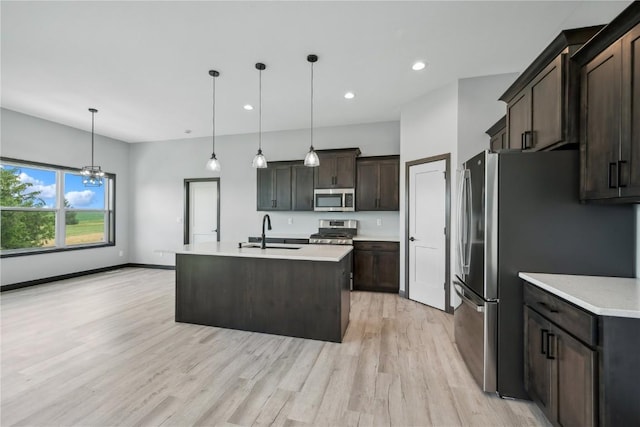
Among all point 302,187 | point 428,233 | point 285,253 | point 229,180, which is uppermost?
point 229,180

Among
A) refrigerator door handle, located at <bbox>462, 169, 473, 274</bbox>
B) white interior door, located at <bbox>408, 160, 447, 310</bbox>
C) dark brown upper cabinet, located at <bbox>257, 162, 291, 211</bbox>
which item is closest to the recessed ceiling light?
white interior door, located at <bbox>408, 160, 447, 310</bbox>

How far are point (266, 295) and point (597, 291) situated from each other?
2.63 m

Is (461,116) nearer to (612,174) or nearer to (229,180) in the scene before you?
(612,174)

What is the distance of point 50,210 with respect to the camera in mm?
5109

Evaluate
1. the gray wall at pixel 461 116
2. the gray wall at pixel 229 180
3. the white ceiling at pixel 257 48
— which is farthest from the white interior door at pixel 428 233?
the white ceiling at pixel 257 48

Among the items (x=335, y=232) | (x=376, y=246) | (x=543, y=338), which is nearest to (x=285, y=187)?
(x=335, y=232)

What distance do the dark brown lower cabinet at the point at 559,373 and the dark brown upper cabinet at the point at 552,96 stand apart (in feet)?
4.14

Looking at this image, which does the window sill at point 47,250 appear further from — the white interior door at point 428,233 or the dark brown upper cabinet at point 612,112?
the dark brown upper cabinet at point 612,112

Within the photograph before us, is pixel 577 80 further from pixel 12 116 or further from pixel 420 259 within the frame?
pixel 12 116

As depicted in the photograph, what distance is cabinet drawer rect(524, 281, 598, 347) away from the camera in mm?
1306

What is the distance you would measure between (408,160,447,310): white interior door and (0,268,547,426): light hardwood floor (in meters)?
0.50

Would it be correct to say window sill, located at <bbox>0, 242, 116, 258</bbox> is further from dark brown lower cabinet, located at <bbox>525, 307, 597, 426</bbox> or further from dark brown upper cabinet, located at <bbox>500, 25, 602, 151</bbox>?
dark brown upper cabinet, located at <bbox>500, 25, 602, 151</bbox>

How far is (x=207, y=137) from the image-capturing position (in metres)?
6.17

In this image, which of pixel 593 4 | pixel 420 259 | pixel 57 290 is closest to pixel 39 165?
pixel 57 290
